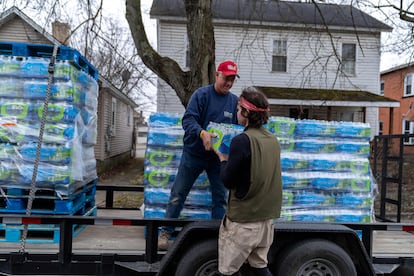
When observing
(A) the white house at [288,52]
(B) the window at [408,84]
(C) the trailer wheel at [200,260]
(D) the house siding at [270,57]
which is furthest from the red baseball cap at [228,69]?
(B) the window at [408,84]

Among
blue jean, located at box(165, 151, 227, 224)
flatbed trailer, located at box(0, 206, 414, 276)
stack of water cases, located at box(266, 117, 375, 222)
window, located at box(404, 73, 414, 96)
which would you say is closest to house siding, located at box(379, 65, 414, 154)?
window, located at box(404, 73, 414, 96)

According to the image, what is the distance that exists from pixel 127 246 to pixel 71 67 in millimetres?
1950

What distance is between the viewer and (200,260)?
300 centimetres

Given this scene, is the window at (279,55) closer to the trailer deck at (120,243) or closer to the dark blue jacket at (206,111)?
the trailer deck at (120,243)

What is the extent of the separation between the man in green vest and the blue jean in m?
0.73

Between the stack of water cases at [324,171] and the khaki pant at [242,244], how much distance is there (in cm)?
111

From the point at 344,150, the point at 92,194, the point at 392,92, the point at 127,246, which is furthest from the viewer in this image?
the point at 392,92

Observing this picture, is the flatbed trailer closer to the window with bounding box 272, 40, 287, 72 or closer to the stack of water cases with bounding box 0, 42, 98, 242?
the stack of water cases with bounding box 0, 42, 98, 242

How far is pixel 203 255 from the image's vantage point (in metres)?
3.00

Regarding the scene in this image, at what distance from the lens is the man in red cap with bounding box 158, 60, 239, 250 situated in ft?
10.8

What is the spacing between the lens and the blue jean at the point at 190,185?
3.43 m

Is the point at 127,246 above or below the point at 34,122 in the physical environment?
below

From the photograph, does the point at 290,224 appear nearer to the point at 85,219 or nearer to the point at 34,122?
the point at 85,219

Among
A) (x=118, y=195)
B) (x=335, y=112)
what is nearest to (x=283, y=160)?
(x=118, y=195)
